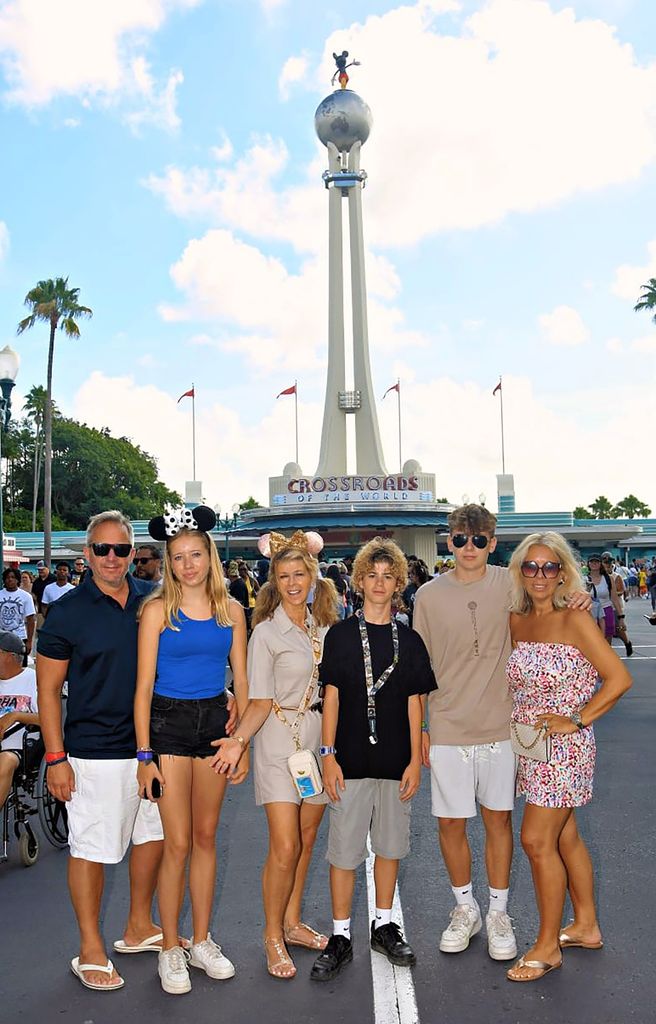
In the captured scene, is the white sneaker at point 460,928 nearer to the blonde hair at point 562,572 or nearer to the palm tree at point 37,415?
the blonde hair at point 562,572

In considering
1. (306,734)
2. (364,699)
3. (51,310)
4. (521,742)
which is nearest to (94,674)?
(306,734)

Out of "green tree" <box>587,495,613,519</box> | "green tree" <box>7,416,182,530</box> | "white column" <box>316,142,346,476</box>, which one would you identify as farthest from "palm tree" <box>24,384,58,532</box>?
"green tree" <box>587,495,613,519</box>

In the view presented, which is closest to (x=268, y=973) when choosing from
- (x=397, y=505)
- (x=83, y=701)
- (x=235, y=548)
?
(x=83, y=701)

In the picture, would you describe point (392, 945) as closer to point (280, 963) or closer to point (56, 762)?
point (280, 963)

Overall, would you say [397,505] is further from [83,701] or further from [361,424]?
[83,701]

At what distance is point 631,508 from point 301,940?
11447 cm

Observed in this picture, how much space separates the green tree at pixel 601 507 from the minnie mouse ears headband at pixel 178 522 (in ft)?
365

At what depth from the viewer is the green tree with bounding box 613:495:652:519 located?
366 feet

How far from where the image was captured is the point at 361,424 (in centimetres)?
6091

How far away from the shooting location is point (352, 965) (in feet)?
13.6

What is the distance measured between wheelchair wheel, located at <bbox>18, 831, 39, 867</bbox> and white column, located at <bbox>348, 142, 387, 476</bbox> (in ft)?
177

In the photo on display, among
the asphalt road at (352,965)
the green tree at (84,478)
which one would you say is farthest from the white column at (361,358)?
the asphalt road at (352,965)

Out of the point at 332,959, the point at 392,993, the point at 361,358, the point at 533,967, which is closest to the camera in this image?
the point at 392,993

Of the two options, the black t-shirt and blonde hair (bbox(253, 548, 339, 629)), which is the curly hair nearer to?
blonde hair (bbox(253, 548, 339, 629))
